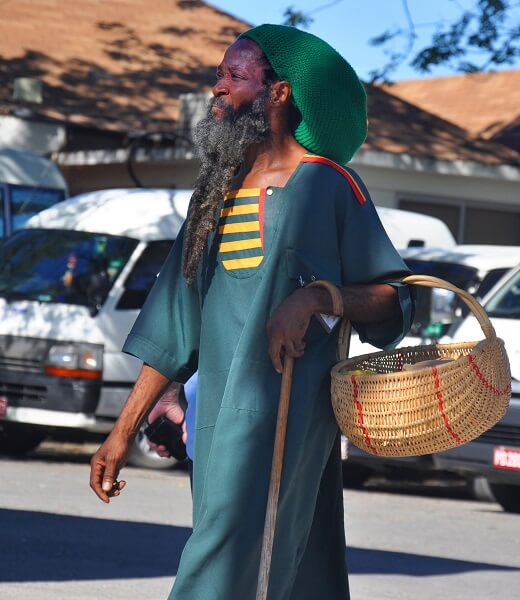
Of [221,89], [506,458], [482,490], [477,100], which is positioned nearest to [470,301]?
[221,89]

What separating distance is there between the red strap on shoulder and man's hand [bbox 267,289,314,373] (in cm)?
34

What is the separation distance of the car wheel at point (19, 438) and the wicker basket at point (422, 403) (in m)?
9.29

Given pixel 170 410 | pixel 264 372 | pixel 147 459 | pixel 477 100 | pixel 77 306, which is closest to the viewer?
pixel 264 372

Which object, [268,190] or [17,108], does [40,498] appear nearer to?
[268,190]

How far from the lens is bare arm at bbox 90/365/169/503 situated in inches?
148

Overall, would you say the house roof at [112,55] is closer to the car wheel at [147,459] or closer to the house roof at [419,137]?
the house roof at [419,137]

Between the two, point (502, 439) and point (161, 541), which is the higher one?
point (161, 541)

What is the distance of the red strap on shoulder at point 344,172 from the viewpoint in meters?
3.69

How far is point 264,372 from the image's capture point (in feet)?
11.6

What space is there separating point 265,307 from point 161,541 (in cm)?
471

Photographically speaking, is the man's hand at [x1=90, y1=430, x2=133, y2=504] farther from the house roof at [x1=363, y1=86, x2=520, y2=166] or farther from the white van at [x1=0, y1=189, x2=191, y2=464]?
the house roof at [x1=363, y1=86, x2=520, y2=166]

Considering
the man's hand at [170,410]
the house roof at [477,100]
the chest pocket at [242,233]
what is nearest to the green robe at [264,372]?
the chest pocket at [242,233]

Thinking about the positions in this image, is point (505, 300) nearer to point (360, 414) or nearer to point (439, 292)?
point (439, 292)

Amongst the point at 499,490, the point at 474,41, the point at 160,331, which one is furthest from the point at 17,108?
the point at 160,331
